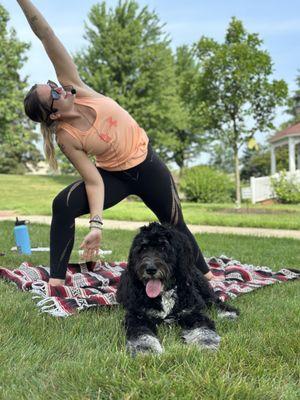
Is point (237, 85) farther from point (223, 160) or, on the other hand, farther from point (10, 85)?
point (223, 160)

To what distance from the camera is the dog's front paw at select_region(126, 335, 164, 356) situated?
292 cm

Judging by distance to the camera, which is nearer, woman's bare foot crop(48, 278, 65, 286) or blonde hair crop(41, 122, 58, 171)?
blonde hair crop(41, 122, 58, 171)

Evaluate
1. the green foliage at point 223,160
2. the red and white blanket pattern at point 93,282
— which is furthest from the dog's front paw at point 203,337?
the green foliage at point 223,160

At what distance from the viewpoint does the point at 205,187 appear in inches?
875

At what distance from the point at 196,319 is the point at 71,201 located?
5.39ft

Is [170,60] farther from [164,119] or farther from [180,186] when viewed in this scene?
[180,186]

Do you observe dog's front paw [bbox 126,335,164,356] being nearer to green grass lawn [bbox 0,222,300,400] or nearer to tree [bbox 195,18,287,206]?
green grass lawn [bbox 0,222,300,400]

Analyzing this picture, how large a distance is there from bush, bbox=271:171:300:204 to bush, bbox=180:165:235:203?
217cm

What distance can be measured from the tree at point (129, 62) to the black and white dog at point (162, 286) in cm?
2811

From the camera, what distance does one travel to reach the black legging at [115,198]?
4.52 metres

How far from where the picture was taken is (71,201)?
4.49 meters

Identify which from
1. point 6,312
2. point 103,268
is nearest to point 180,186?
point 103,268

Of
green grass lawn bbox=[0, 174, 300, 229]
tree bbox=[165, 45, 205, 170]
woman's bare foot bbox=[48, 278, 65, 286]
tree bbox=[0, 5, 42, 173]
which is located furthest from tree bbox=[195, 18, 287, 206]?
tree bbox=[165, 45, 205, 170]

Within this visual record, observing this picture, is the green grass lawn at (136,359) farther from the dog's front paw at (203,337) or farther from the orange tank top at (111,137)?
the orange tank top at (111,137)
